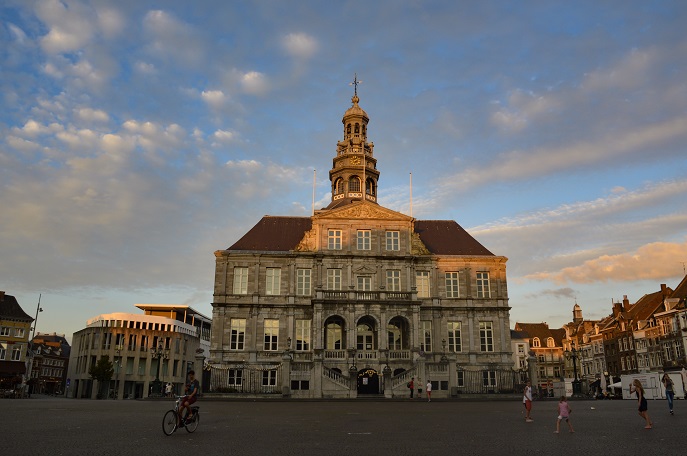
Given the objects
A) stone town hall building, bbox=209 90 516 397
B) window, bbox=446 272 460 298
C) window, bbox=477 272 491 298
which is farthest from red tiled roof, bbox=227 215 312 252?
window, bbox=477 272 491 298

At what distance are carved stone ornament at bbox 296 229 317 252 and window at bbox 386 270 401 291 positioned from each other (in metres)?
7.59

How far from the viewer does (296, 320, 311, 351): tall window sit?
51.0m

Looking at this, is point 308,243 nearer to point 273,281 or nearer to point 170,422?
point 273,281

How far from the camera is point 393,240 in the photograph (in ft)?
177

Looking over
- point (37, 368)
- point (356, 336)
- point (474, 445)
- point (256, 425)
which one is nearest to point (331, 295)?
point (356, 336)

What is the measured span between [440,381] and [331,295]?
38.8 feet

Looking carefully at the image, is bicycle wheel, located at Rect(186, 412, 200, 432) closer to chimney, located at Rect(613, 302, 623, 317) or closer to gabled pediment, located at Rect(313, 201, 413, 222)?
gabled pediment, located at Rect(313, 201, 413, 222)

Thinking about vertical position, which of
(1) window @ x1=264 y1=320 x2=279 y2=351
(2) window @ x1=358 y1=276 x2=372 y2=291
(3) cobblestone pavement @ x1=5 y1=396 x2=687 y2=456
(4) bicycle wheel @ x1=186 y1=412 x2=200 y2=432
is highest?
(2) window @ x1=358 y1=276 x2=372 y2=291

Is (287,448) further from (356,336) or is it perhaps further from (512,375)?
(512,375)

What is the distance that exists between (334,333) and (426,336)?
8.66 meters

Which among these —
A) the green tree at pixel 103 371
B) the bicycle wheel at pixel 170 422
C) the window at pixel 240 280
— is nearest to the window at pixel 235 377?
the window at pixel 240 280

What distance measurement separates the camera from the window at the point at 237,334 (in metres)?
50.9

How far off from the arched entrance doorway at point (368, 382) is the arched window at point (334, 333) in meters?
3.49

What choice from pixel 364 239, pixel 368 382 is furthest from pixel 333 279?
pixel 368 382
